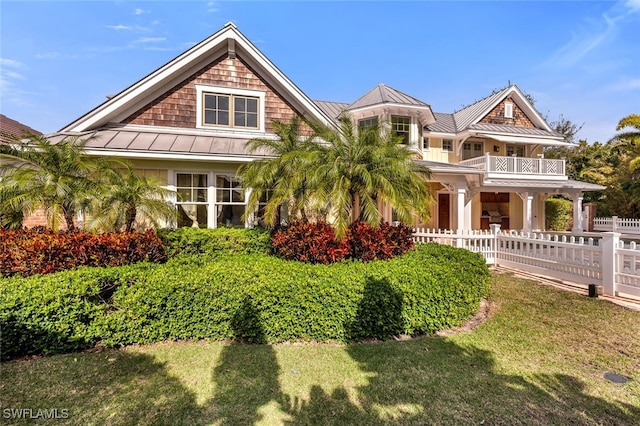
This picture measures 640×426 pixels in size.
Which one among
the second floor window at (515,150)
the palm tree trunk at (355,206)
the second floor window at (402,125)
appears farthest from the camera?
the second floor window at (515,150)

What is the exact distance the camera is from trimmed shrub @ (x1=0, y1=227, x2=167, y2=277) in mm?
5277

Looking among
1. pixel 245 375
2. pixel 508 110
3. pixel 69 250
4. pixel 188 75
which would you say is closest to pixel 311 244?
pixel 245 375

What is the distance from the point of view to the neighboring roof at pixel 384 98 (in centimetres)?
1387

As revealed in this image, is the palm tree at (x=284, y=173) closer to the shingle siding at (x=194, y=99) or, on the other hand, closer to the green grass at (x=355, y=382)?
the shingle siding at (x=194, y=99)

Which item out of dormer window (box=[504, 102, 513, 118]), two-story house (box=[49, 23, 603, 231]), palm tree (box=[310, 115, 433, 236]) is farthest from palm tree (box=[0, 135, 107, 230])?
dormer window (box=[504, 102, 513, 118])

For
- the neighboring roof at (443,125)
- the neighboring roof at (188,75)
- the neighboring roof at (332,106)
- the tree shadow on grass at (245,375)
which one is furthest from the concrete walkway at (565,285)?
the neighboring roof at (332,106)

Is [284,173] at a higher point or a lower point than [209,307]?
higher

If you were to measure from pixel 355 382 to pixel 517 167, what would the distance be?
1796 centimetres

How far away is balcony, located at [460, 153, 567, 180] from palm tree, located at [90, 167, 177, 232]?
15589 mm

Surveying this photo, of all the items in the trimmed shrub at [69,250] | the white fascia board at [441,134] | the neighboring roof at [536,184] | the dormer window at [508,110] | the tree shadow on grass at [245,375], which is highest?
the dormer window at [508,110]

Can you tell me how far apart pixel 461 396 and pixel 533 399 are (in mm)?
769

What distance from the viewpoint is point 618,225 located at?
66.3 feet

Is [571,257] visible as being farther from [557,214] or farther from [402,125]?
[557,214]

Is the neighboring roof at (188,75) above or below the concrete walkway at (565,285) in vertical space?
above
